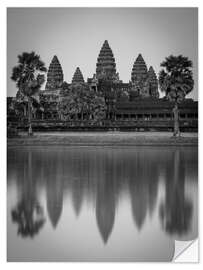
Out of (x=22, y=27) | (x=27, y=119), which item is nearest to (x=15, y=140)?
(x=27, y=119)

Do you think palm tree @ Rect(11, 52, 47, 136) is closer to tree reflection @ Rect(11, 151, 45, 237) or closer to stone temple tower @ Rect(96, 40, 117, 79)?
stone temple tower @ Rect(96, 40, 117, 79)

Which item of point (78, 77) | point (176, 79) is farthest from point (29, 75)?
point (176, 79)

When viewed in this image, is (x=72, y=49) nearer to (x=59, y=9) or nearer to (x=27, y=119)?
(x=59, y=9)

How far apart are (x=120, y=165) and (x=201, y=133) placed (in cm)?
362

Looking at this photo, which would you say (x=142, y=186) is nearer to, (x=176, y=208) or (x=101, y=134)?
(x=176, y=208)

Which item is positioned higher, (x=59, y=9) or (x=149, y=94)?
(x=59, y=9)

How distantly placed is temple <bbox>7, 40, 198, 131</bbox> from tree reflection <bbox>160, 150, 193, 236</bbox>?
2776 mm

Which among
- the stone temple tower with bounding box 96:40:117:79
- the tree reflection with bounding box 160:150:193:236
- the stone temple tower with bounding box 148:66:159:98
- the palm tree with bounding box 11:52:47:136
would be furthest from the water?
the stone temple tower with bounding box 96:40:117:79

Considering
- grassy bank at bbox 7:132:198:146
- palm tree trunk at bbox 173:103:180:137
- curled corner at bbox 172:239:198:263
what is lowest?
curled corner at bbox 172:239:198:263

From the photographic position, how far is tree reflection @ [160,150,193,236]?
734 cm

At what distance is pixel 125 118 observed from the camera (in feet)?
58.7

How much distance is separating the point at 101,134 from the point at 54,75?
2577 mm

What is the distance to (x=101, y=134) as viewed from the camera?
15.5 metres

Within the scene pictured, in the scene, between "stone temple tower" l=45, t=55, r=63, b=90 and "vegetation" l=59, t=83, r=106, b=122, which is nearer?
"stone temple tower" l=45, t=55, r=63, b=90
